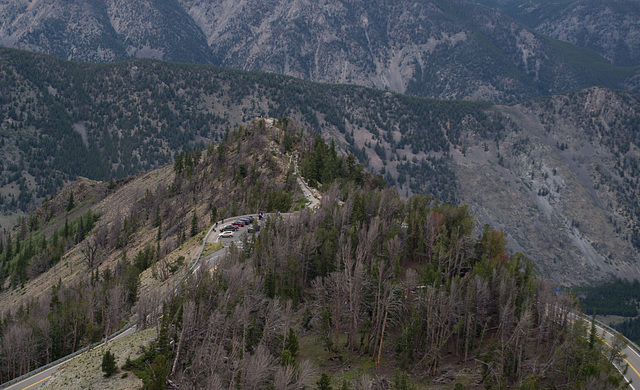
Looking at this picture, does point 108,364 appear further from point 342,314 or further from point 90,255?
point 90,255

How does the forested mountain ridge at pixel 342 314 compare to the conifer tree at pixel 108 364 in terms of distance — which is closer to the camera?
the conifer tree at pixel 108 364

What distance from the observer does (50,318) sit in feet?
227

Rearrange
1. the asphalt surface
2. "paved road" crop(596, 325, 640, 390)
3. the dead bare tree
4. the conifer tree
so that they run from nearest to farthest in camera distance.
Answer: the conifer tree → the asphalt surface → "paved road" crop(596, 325, 640, 390) → the dead bare tree

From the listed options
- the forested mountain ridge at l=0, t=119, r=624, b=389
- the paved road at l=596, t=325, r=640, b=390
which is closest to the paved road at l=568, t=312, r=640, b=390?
the paved road at l=596, t=325, r=640, b=390

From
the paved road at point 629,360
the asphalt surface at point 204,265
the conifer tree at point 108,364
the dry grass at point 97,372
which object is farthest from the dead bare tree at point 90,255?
the paved road at point 629,360

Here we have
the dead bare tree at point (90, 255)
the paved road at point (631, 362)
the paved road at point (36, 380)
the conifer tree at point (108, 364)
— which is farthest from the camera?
the dead bare tree at point (90, 255)

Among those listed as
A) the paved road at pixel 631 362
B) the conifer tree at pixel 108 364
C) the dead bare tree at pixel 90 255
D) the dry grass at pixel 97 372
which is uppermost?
the paved road at pixel 631 362

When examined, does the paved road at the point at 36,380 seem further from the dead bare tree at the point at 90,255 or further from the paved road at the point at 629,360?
the dead bare tree at the point at 90,255

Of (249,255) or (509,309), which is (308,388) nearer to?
(509,309)

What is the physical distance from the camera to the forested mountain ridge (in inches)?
2023

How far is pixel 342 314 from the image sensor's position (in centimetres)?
6372

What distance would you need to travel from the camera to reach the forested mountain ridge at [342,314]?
5138 cm

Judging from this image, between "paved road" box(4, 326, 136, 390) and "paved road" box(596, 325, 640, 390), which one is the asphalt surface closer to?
"paved road" box(4, 326, 136, 390)

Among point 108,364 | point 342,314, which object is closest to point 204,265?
point 342,314
